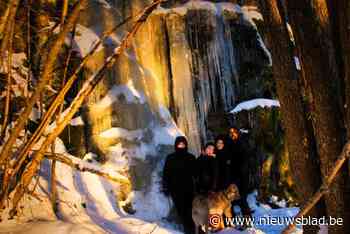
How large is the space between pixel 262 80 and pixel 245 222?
456 cm

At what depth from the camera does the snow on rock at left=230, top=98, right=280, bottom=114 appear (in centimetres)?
974

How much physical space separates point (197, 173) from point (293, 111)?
3.48 m

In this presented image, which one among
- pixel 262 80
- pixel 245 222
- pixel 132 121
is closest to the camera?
pixel 245 222

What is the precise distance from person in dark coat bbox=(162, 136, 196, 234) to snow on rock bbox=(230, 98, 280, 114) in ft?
10.8

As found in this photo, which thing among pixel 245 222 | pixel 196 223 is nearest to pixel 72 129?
pixel 196 223

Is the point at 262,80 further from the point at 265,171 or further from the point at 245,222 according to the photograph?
the point at 245,222

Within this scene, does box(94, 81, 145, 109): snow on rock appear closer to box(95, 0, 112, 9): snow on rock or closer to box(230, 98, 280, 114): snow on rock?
box(95, 0, 112, 9): snow on rock

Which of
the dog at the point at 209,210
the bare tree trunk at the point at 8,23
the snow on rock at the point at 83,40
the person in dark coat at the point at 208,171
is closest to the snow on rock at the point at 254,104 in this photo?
the person in dark coat at the point at 208,171

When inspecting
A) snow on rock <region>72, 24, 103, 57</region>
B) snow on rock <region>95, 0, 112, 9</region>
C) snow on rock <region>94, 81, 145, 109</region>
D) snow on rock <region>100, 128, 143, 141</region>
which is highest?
snow on rock <region>95, 0, 112, 9</region>

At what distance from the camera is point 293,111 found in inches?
137

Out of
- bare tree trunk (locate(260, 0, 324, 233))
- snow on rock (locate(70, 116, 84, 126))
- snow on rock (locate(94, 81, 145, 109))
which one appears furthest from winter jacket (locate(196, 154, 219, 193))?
bare tree trunk (locate(260, 0, 324, 233))

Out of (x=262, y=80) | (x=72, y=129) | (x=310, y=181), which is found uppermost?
(x=262, y=80)

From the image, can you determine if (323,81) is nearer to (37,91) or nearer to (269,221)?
(37,91)

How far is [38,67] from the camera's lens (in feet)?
24.8
